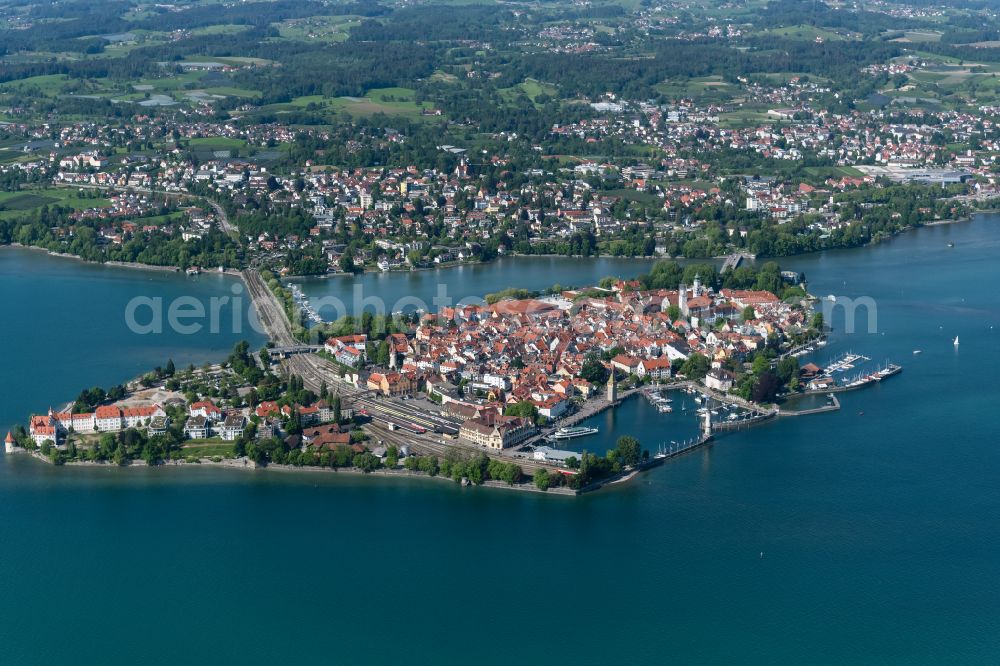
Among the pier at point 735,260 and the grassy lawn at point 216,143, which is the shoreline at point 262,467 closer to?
the pier at point 735,260

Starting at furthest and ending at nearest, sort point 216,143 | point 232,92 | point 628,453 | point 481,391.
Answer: point 232,92, point 216,143, point 481,391, point 628,453

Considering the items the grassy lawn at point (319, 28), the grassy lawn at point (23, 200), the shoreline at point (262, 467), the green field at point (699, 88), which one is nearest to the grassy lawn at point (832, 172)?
the green field at point (699, 88)

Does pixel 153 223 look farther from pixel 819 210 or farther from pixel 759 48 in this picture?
pixel 759 48

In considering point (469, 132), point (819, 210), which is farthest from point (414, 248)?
point (469, 132)

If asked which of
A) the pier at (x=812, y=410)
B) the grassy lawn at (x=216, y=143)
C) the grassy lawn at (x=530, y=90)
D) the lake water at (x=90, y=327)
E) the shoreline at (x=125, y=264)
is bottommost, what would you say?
the pier at (x=812, y=410)

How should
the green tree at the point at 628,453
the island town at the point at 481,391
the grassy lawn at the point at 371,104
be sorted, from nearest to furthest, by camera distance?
the green tree at the point at 628,453
the island town at the point at 481,391
the grassy lawn at the point at 371,104

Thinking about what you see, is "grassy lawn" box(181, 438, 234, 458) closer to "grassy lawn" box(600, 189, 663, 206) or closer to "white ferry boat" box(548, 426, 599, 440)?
"white ferry boat" box(548, 426, 599, 440)

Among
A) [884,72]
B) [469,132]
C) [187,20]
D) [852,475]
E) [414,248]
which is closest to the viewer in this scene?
[852,475]

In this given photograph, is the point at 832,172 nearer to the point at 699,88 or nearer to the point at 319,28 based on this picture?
the point at 699,88

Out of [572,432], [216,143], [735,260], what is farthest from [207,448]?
[216,143]
